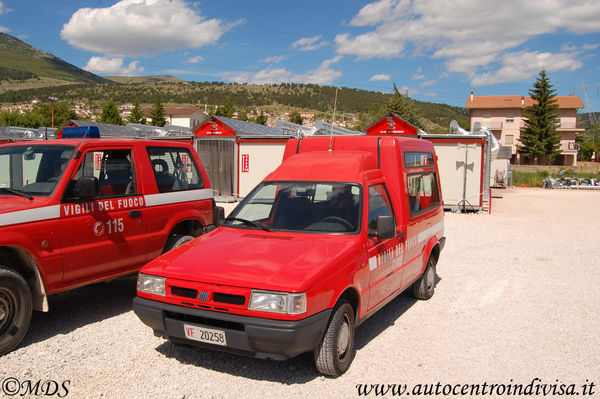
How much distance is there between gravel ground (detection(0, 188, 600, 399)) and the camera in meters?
4.11

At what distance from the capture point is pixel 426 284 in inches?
267

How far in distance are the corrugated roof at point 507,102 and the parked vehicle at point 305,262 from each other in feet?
243

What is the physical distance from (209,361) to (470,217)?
14.5m

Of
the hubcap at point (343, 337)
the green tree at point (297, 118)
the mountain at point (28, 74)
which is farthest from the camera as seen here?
the mountain at point (28, 74)

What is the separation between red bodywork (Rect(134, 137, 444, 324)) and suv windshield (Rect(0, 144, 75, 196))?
1748 millimetres

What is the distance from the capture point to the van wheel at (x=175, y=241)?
6.25m

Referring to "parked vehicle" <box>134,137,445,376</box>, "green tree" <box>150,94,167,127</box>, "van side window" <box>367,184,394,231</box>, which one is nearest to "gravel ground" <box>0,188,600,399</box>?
"parked vehicle" <box>134,137,445,376</box>

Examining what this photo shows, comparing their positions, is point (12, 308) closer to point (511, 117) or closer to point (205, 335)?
point (205, 335)

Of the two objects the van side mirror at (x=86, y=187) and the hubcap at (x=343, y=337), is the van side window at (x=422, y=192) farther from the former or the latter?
the van side mirror at (x=86, y=187)

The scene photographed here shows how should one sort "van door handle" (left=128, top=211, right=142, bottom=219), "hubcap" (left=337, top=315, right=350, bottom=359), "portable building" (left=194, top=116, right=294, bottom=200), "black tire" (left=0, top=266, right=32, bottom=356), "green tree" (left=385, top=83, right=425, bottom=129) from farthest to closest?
"green tree" (left=385, top=83, right=425, bottom=129), "portable building" (left=194, top=116, right=294, bottom=200), "van door handle" (left=128, top=211, right=142, bottom=219), "black tire" (left=0, top=266, right=32, bottom=356), "hubcap" (left=337, top=315, right=350, bottom=359)

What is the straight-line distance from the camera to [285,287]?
3648mm

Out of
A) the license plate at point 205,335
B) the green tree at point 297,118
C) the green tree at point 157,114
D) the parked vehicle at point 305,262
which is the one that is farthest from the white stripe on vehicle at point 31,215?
the green tree at point 297,118

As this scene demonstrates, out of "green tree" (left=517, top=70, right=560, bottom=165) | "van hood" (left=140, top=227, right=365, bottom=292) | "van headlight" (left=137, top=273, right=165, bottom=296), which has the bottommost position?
"van headlight" (left=137, top=273, right=165, bottom=296)

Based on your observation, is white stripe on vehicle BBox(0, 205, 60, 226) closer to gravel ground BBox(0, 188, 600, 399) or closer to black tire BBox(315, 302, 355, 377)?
gravel ground BBox(0, 188, 600, 399)
